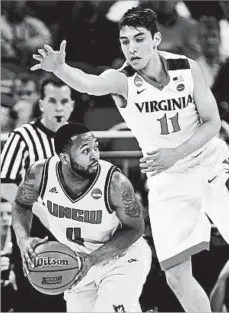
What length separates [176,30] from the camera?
4047 mm

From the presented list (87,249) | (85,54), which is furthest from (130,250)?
(85,54)

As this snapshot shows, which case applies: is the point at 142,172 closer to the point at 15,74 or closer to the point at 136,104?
the point at 136,104

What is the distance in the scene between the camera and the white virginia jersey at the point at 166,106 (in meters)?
3.77

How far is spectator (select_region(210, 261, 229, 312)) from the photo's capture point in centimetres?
408

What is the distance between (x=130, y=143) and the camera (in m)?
4.02

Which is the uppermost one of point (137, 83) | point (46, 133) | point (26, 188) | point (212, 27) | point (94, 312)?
point (212, 27)

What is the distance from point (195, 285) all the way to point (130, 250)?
408 millimetres

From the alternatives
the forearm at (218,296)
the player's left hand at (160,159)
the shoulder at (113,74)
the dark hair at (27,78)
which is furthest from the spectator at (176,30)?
the forearm at (218,296)

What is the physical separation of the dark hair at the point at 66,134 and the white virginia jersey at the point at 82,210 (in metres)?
0.08

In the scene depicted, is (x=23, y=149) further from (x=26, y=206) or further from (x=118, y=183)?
(x=118, y=183)

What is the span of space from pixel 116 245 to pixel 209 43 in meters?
1.32

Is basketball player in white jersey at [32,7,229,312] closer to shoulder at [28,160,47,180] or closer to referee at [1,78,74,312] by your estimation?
referee at [1,78,74,312]

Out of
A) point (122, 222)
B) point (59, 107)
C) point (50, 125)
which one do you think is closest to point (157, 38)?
point (59, 107)

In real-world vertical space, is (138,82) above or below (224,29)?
below
